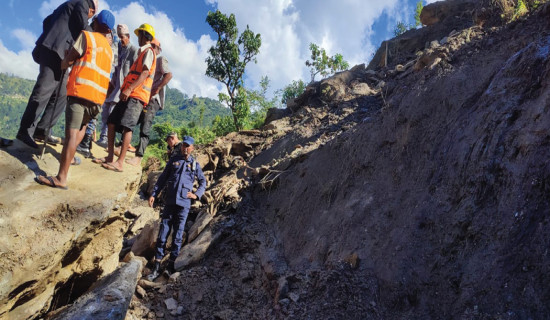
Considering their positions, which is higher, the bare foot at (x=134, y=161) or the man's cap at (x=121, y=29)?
the man's cap at (x=121, y=29)

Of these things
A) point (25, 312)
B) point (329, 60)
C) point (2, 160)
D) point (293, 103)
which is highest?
point (329, 60)

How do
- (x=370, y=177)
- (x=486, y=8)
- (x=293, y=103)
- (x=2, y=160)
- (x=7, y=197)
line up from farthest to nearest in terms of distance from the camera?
(x=293, y=103), (x=486, y=8), (x=370, y=177), (x=2, y=160), (x=7, y=197)

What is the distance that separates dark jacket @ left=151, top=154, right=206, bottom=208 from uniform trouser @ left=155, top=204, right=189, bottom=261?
0.12 m

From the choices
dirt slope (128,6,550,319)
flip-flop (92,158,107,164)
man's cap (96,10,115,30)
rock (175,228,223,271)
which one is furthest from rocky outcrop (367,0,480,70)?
flip-flop (92,158,107,164)

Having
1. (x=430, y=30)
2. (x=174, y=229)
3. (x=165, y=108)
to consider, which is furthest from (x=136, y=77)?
(x=165, y=108)

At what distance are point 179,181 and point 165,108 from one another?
138673 mm

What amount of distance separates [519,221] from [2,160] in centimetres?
446

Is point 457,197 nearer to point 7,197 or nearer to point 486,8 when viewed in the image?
point 7,197

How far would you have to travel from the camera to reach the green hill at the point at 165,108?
112000 millimetres

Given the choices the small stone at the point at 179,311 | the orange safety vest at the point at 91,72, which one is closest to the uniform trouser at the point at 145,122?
the orange safety vest at the point at 91,72

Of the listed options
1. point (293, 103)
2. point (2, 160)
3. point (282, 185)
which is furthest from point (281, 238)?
point (293, 103)

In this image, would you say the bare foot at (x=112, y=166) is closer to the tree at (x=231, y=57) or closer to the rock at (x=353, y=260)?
the rock at (x=353, y=260)

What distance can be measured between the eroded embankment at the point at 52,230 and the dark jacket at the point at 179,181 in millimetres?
866

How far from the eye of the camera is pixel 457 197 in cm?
309
